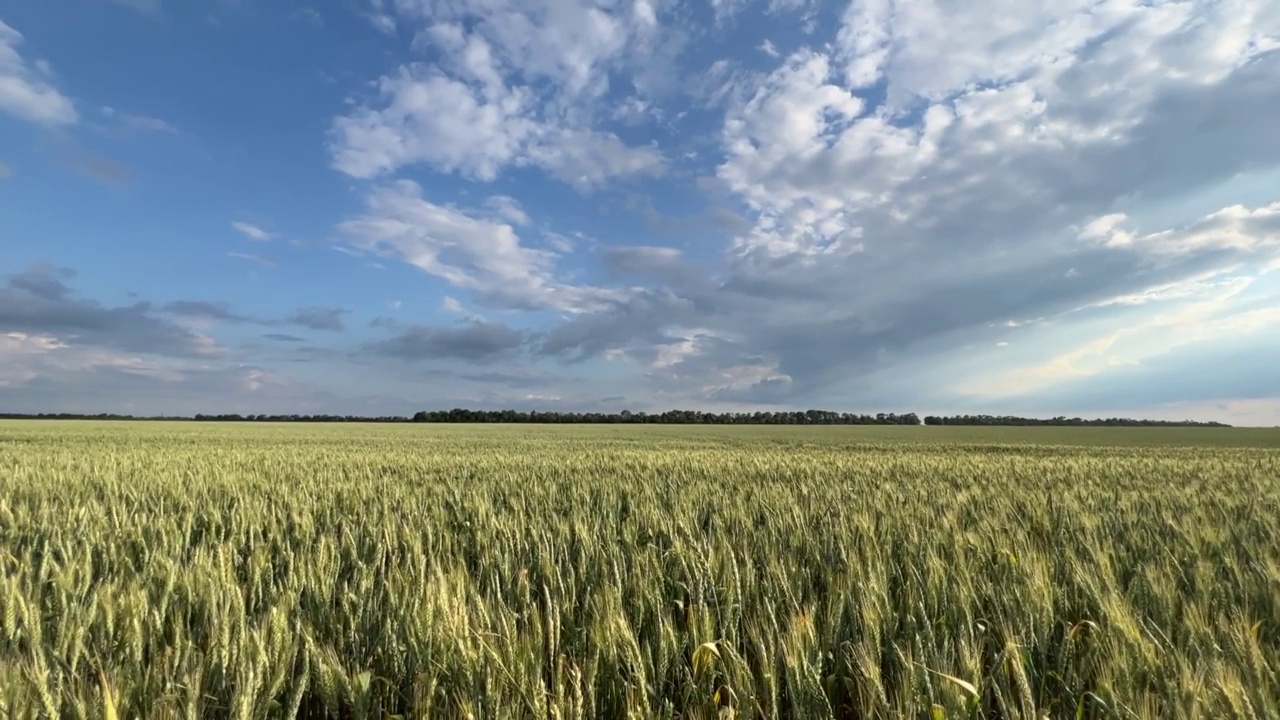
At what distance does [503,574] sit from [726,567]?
108 centimetres

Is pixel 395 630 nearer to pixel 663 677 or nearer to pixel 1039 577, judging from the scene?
pixel 663 677

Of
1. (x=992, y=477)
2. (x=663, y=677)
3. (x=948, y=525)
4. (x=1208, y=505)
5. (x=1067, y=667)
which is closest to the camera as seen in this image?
(x=663, y=677)

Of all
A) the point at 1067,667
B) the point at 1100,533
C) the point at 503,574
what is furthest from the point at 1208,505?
the point at 503,574

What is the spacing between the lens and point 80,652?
1.94m

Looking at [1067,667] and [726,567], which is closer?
[1067,667]

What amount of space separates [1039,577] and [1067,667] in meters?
0.50

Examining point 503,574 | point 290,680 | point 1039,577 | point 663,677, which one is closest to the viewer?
point 663,677

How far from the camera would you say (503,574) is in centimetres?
300

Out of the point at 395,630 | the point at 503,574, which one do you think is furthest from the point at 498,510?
the point at 395,630

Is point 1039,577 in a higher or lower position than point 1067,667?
higher

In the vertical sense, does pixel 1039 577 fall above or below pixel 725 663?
above

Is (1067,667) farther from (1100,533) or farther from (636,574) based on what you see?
(1100,533)

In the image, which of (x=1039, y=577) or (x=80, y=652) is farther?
(x=1039, y=577)

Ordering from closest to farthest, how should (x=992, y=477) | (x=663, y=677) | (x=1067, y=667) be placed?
(x=663, y=677), (x=1067, y=667), (x=992, y=477)
